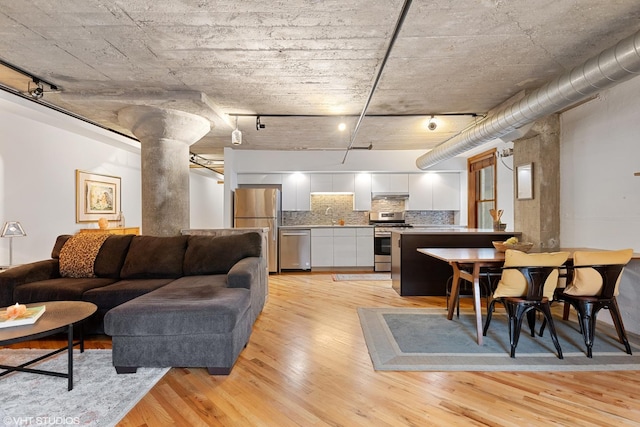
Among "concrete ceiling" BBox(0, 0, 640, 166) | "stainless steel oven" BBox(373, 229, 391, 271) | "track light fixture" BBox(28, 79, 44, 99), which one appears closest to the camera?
"concrete ceiling" BBox(0, 0, 640, 166)

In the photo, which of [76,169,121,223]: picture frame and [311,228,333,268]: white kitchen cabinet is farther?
[311,228,333,268]: white kitchen cabinet

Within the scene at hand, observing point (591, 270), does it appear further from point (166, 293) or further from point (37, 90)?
point (37, 90)

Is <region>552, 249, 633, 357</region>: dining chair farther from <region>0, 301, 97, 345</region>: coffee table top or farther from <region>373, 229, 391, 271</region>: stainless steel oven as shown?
<region>373, 229, 391, 271</region>: stainless steel oven

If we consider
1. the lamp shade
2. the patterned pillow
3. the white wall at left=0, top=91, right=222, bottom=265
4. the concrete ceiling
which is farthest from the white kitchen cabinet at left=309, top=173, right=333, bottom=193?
the lamp shade

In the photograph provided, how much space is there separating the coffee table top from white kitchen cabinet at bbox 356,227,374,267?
5027mm

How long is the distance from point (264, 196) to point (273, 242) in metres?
0.95

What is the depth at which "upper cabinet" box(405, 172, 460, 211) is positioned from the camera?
7055 mm

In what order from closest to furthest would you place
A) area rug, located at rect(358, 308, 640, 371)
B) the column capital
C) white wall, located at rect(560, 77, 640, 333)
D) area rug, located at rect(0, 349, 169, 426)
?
1. area rug, located at rect(0, 349, 169, 426)
2. area rug, located at rect(358, 308, 640, 371)
3. white wall, located at rect(560, 77, 640, 333)
4. the column capital

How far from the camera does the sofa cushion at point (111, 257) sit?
3.56 meters

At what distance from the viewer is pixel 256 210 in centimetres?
659

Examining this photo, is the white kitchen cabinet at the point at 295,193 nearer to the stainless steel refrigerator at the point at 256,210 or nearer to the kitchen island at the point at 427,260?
the stainless steel refrigerator at the point at 256,210

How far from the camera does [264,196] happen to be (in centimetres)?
661

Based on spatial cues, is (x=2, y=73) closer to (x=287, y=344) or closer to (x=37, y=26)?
(x=37, y=26)

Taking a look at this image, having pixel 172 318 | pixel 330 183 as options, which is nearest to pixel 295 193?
pixel 330 183
